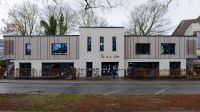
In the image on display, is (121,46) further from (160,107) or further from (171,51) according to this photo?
(160,107)

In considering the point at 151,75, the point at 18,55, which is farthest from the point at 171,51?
the point at 18,55

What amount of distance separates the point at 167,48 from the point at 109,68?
807 centimetres

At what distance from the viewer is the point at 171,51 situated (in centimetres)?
5484

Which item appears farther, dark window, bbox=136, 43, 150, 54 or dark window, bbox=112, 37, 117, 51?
dark window, bbox=136, 43, 150, 54

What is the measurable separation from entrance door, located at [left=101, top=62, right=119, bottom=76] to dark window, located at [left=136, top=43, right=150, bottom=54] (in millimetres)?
3481

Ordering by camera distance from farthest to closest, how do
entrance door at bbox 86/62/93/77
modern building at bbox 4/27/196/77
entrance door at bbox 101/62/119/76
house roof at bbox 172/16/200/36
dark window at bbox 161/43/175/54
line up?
house roof at bbox 172/16/200/36 < dark window at bbox 161/43/175/54 < modern building at bbox 4/27/196/77 < entrance door at bbox 101/62/119/76 < entrance door at bbox 86/62/93/77

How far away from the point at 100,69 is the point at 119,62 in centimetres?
256

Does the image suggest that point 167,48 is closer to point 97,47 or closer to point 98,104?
point 97,47

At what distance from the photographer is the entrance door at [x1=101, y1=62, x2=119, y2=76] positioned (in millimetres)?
52656

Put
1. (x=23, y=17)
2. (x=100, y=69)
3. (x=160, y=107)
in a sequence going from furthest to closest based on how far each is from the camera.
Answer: (x=23, y=17), (x=100, y=69), (x=160, y=107)

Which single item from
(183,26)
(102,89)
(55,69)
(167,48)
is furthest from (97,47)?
(183,26)

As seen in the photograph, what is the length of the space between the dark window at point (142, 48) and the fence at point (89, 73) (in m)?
3.91

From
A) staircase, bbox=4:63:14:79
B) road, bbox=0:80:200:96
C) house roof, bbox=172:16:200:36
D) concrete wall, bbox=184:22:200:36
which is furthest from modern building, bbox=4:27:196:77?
house roof, bbox=172:16:200:36

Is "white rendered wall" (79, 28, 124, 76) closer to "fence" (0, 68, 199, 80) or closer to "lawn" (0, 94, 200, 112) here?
"fence" (0, 68, 199, 80)
